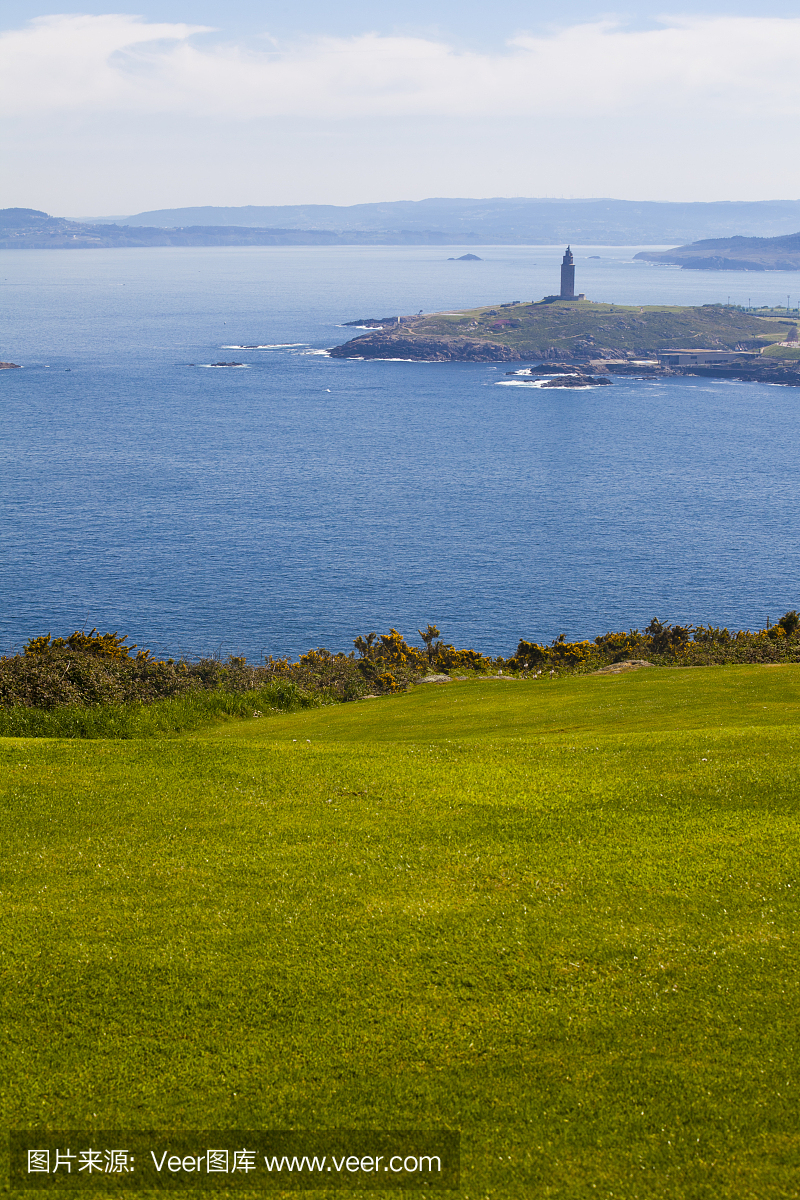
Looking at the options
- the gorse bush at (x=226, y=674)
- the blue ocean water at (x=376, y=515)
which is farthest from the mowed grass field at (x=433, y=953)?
the blue ocean water at (x=376, y=515)

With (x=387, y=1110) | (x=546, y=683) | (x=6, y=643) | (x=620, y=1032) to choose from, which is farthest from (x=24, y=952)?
(x=6, y=643)

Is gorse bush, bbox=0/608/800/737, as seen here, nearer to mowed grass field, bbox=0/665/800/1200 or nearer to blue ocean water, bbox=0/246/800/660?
mowed grass field, bbox=0/665/800/1200

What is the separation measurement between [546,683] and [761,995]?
2358cm

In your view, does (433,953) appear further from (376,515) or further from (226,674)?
(376,515)

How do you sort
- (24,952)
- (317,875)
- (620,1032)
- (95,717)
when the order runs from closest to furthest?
(620,1032) → (24,952) → (317,875) → (95,717)

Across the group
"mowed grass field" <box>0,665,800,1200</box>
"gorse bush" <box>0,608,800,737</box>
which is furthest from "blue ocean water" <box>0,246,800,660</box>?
"mowed grass field" <box>0,665,800,1200</box>

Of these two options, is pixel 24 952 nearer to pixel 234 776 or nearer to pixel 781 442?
pixel 234 776

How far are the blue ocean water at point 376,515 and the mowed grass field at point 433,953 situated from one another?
48.8 meters

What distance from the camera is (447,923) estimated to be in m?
12.3

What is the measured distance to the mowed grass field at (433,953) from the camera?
9.30m

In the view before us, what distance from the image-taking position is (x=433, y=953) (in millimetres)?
11695

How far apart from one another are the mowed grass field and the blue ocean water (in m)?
48.8

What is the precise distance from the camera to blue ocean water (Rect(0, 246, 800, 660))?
7550cm

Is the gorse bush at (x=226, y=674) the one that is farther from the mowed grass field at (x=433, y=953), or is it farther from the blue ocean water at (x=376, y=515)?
the blue ocean water at (x=376, y=515)
